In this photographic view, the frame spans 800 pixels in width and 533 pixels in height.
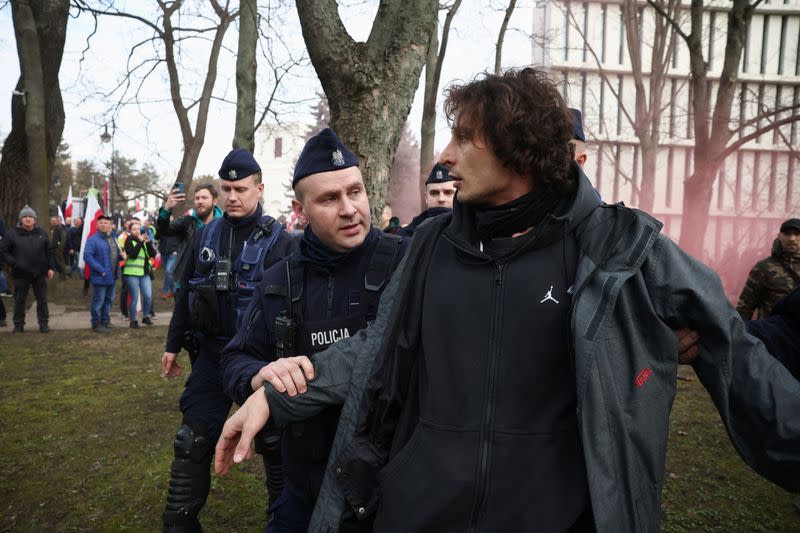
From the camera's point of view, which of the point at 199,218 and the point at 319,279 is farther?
the point at 199,218

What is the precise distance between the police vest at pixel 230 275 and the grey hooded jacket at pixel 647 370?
2602 millimetres

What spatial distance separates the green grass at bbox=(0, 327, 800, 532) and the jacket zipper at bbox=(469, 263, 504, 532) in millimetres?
3120

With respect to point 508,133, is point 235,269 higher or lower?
lower

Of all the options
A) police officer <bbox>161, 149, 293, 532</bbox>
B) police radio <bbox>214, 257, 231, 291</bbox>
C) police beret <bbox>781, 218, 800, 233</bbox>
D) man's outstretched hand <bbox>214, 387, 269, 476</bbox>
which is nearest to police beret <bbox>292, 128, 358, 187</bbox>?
man's outstretched hand <bbox>214, 387, 269, 476</bbox>

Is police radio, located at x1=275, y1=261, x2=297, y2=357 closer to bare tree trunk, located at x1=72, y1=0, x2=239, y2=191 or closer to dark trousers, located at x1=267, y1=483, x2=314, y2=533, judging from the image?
dark trousers, located at x1=267, y1=483, x2=314, y2=533

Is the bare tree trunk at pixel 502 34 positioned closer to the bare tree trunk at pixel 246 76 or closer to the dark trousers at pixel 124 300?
the bare tree trunk at pixel 246 76

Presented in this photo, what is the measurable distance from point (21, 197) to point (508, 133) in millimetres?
18165

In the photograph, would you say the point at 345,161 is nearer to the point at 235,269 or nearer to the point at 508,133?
the point at 508,133

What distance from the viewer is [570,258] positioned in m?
1.77

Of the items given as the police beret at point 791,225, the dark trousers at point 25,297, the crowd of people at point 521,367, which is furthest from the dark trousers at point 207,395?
the dark trousers at point 25,297

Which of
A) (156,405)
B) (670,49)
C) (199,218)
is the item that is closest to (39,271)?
(156,405)

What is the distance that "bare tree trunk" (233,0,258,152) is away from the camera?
10.3 metres

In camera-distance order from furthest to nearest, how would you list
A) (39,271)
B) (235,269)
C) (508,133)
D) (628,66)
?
1. (628,66)
2. (39,271)
3. (235,269)
4. (508,133)

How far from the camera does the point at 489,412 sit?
172 cm
